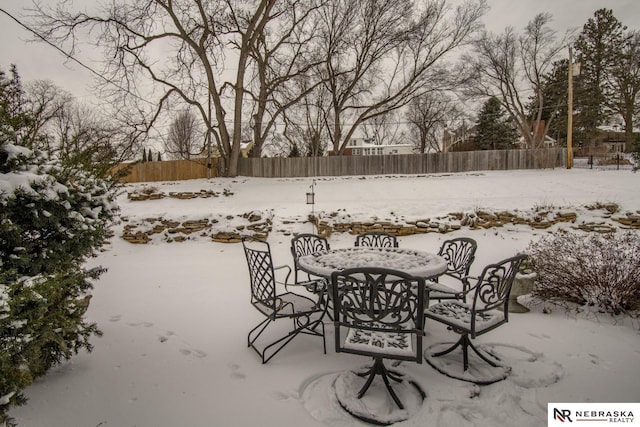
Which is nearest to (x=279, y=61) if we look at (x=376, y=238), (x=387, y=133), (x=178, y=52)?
(x=178, y=52)

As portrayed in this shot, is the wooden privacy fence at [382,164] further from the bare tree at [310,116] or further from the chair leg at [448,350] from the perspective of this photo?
the chair leg at [448,350]

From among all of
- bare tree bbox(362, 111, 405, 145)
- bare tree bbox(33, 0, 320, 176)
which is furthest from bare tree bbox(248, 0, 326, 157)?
bare tree bbox(362, 111, 405, 145)

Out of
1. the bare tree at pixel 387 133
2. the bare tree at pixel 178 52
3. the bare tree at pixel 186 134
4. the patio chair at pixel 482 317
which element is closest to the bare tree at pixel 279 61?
the bare tree at pixel 178 52

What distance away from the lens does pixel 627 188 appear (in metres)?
9.73

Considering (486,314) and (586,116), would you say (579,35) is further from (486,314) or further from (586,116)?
(486,314)

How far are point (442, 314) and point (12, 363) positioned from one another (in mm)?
2601

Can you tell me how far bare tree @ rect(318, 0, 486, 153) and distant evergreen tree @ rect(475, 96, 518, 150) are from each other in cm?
877

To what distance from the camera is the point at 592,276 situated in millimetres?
3561

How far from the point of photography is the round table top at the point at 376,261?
2.66 meters

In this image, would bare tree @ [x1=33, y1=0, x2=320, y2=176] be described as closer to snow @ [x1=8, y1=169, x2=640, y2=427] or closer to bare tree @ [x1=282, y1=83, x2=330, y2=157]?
bare tree @ [x1=282, y1=83, x2=330, y2=157]

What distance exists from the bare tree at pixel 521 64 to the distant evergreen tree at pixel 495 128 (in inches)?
59.3

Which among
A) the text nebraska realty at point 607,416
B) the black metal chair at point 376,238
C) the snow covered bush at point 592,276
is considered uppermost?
the black metal chair at point 376,238

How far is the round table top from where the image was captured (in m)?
2.66

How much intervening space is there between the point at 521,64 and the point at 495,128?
14.6ft
